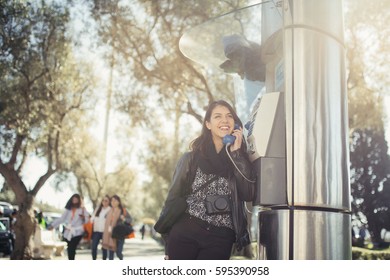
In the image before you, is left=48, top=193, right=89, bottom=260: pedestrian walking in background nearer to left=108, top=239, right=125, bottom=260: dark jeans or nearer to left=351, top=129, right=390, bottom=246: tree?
left=108, top=239, right=125, bottom=260: dark jeans

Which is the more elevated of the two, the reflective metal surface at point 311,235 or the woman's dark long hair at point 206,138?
the woman's dark long hair at point 206,138

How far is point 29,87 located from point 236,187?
10.6 meters

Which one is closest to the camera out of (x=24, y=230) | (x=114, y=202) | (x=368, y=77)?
(x=114, y=202)

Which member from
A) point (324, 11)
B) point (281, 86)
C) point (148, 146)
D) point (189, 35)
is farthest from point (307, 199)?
point (148, 146)

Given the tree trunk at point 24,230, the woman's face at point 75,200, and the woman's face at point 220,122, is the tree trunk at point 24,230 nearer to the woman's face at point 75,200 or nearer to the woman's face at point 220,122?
the woman's face at point 75,200

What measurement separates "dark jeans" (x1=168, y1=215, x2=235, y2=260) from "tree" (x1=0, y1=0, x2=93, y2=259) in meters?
9.46

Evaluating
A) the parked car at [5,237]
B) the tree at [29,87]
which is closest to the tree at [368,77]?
the tree at [29,87]

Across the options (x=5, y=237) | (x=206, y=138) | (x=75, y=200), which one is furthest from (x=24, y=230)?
(x=206, y=138)

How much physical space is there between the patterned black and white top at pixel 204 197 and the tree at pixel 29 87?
9.38m

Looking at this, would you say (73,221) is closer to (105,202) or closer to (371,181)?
(105,202)

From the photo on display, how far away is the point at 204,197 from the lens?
2.68m

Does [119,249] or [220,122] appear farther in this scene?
[119,249]

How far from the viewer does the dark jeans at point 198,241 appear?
8.60ft

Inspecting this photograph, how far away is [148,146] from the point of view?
73.7 ft
